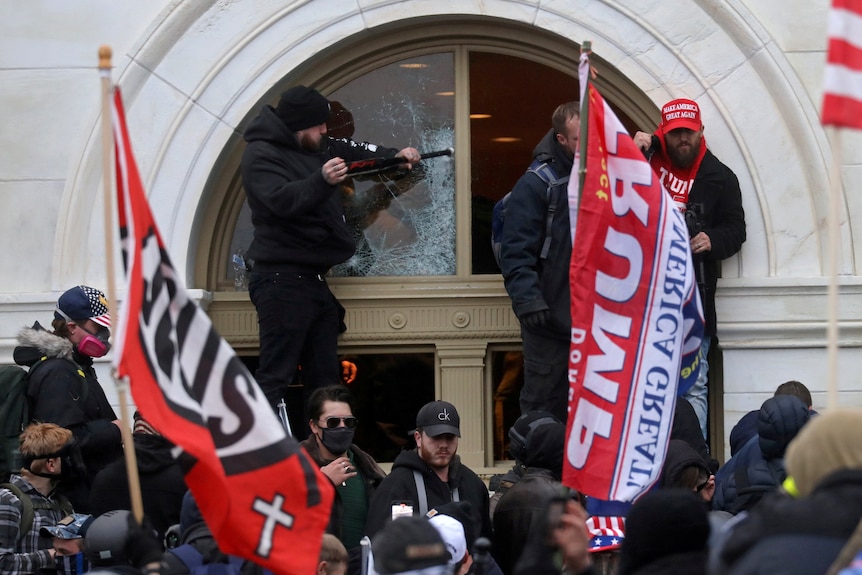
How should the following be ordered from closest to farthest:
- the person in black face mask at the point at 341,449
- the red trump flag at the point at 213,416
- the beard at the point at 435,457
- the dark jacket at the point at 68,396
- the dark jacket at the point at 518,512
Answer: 1. the red trump flag at the point at 213,416
2. the dark jacket at the point at 518,512
3. the beard at the point at 435,457
4. the person in black face mask at the point at 341,449
5. the dark jacket at the point at 68,396

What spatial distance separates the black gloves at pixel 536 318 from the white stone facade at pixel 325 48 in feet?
3.53

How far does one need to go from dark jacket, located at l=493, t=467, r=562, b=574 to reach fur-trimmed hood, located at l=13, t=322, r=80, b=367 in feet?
8.24

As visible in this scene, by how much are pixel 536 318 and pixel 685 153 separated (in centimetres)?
125

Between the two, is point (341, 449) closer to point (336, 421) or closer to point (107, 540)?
point (336, 421)

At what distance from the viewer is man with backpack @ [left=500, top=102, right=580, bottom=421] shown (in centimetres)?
847

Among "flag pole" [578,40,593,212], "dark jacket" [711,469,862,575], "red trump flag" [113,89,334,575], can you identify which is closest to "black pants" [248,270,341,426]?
"flag pole" [578,40,593,212]

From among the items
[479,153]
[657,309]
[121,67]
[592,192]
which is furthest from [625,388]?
[121,67]

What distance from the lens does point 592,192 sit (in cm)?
627

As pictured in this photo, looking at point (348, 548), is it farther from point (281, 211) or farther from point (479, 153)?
point (479, 153)

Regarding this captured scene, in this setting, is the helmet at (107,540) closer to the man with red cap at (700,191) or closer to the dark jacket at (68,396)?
the dark jacket at (68,396)

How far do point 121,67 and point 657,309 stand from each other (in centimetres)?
413

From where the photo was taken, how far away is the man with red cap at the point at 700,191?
8.68 m

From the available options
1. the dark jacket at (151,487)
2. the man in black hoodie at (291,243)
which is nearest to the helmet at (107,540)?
the dark jacket at (151,487)

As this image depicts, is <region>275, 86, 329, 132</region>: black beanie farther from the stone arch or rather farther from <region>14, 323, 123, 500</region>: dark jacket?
<region>14, 323, 123, 500</region>: dark jacket
